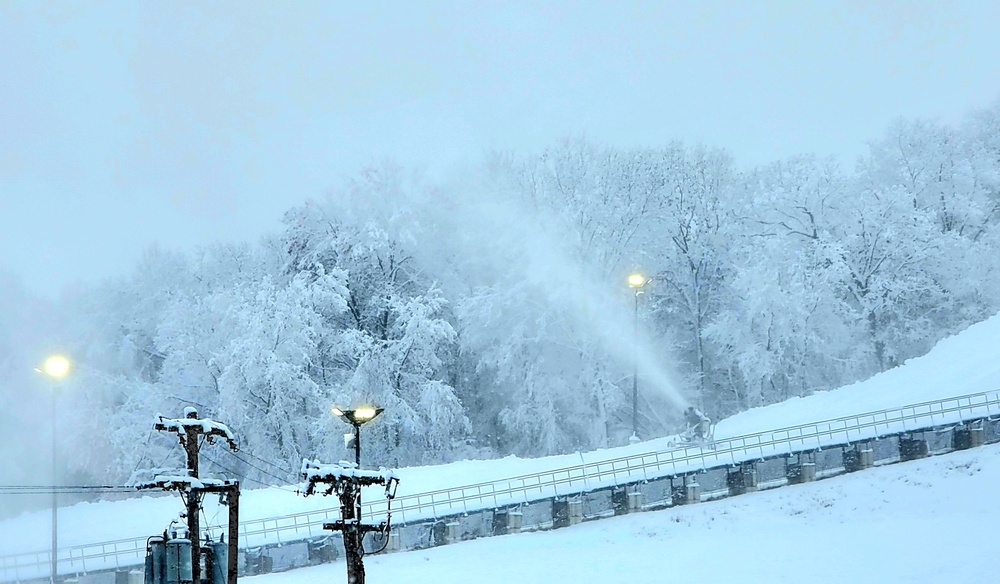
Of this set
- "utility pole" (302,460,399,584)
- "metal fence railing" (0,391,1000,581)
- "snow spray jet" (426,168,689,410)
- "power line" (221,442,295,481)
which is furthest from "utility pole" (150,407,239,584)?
"snow spray jet" (426,168,689,410)

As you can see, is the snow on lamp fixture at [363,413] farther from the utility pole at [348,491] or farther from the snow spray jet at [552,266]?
the snow spray jet at [552,266]

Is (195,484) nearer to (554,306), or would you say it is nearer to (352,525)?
(352,525)

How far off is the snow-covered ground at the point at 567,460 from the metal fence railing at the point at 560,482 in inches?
41.7

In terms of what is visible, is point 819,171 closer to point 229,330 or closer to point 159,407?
point 229,330

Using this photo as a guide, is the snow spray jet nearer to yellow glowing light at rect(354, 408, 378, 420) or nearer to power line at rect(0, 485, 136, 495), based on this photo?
power line at rect(0, 485, 136, 495)

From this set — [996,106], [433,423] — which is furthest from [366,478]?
[996,106]

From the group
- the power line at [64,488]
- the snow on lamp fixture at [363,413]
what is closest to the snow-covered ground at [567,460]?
the power line at [64,488]

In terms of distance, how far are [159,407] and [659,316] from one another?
2888cm

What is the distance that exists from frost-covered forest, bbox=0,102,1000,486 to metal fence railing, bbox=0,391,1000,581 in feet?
36.4

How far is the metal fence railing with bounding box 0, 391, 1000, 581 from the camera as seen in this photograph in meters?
33.3

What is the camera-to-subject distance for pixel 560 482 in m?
35.4

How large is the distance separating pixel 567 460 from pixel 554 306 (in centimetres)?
1105

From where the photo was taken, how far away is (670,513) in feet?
111

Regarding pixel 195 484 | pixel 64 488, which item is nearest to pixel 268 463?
pixel 64 488
